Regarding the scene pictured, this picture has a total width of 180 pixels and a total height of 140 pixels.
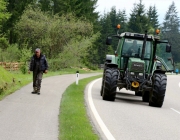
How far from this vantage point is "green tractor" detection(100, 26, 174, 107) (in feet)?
49.9

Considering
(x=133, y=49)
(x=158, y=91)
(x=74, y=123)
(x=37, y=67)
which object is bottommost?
(x=74, y=123)

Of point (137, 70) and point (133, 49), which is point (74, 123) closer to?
point (137, 70)

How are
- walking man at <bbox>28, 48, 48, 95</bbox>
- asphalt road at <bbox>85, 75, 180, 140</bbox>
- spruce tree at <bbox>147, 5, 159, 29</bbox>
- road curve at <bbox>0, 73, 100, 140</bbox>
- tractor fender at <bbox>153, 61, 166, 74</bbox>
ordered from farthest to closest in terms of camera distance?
spruce tree at <bbox>147, 5, 159, 29</bbox>
walking man at <bbox>28, 48, 48, 95</bbox>
tractor fender at <bbox>153, 61, 166, 74</bbox>
asphalt road at <bbox>85, 75, 180, 140</bbox>
road curve at <bbox>0, 73, 100, 140</bbox>

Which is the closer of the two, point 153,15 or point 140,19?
point 140,19

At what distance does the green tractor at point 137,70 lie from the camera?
49.9 feet

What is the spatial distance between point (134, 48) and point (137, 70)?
3.92ft

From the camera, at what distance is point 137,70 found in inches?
620

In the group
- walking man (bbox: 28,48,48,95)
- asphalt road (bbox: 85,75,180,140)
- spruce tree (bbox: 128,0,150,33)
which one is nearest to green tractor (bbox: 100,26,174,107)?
asphalt road (bbox: 85,75,180,140)

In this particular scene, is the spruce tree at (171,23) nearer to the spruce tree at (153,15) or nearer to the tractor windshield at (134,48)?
the spruce tree at (153,15)

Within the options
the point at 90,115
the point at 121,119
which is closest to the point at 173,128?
the point at 121,119

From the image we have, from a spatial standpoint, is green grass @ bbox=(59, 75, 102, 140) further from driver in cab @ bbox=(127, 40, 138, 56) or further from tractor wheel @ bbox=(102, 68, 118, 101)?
driver in cab @ bbox=(127, 40, 138, 56)

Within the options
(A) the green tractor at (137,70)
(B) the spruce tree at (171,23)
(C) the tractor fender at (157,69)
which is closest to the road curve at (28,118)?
(A) the green tractor at (137,70)

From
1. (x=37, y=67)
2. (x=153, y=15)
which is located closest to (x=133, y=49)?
(x=37, y=67)

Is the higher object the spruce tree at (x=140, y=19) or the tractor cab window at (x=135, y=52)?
the spruce tree at (x=140, y=19)
